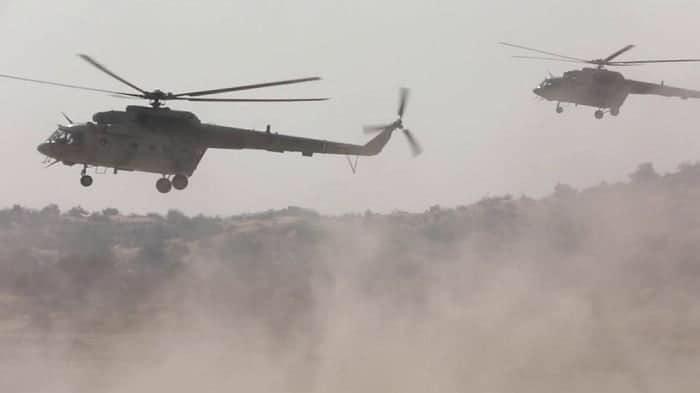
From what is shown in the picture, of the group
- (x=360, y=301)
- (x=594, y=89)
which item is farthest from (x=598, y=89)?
(x=360, y=301)

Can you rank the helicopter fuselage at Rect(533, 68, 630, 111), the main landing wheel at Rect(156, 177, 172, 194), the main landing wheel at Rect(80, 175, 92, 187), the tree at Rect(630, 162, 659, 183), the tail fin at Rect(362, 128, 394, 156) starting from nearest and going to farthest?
the main landing wheel at Rect(80, 175, 92, 187)
the main landing wheel at Rect(156, 177, 172, 194)
the tail fin at Rect(362, 128, 394, 156)
the helicopter fuselage at Rect(533, 68, 630, 111)
the tree at Rect(630, 162, 659, 183)

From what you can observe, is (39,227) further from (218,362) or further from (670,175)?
(670,175)

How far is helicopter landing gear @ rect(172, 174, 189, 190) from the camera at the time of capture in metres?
35.2

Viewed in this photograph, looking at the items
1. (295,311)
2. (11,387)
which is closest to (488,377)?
(295,311)

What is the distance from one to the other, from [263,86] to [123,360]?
2637 cm

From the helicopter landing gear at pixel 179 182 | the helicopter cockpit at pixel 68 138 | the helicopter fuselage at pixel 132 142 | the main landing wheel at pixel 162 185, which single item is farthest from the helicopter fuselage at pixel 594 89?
the helicopter cockpit at pixel 68 138

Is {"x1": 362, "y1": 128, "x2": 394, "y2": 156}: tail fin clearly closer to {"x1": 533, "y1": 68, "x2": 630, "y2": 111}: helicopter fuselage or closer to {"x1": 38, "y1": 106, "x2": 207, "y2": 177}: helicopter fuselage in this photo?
{"x1": 38, "y1": 106, "x2": 207, "y2": 177}: helicopter fuselage

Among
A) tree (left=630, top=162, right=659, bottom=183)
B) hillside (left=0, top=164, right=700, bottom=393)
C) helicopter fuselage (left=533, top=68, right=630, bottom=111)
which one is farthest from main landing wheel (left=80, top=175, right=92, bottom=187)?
tree (left=630, top=162, right=659, bottom=183)

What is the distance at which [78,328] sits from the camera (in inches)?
2275

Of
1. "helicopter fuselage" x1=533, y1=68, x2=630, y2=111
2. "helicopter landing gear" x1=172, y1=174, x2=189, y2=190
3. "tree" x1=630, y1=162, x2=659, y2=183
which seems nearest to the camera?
"helicopter landing gear" x1=172, y1=174, x2=189, y2=190

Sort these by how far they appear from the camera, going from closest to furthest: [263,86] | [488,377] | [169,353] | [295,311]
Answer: [263,86] < [488,377] < [169,353] < [295,311]

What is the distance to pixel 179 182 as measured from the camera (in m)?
35.3

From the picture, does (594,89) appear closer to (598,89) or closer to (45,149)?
(598,89)

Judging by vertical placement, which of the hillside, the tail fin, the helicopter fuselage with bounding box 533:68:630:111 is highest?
the helicopter fuselage with bounding box 533:68:630:111
